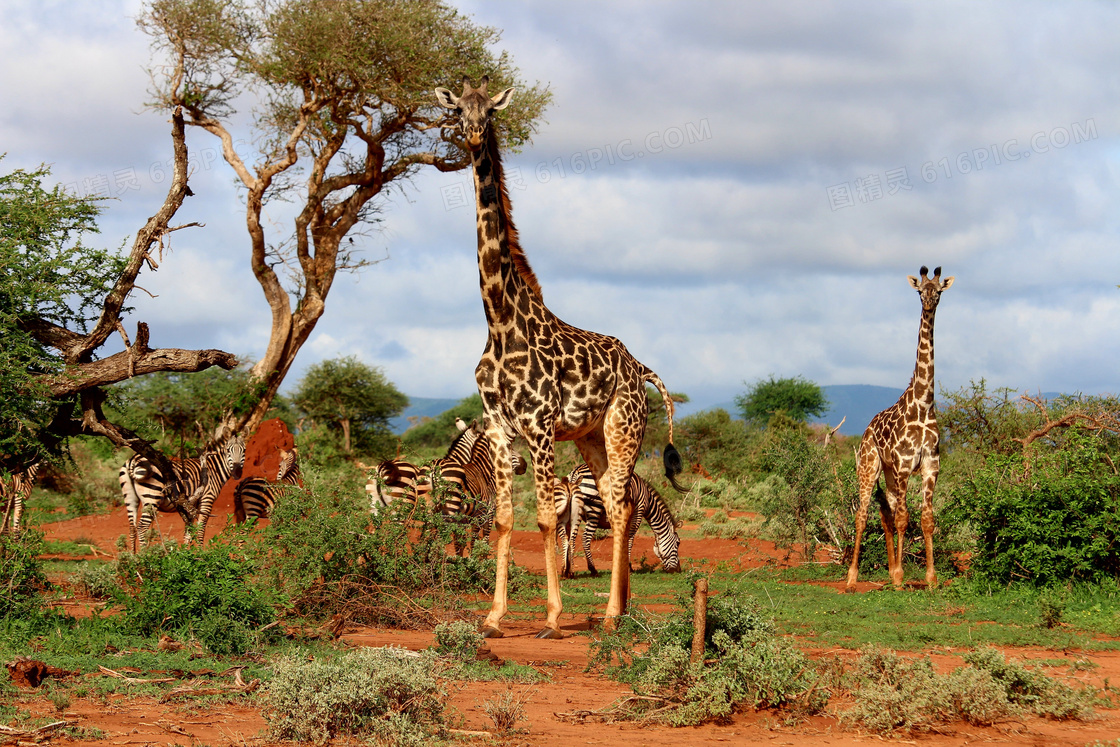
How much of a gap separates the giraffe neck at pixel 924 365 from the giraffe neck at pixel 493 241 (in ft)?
20.9

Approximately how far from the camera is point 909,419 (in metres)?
12.4

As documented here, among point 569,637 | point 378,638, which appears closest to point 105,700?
point 378,638

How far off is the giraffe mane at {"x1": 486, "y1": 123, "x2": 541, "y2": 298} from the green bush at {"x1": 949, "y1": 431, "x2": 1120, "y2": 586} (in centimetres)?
622

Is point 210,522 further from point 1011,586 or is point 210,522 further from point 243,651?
point 1011,586

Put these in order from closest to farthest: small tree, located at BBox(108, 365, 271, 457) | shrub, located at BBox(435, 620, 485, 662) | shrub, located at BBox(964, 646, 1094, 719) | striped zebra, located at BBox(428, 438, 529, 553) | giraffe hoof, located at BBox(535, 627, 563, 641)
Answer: shrub, located at BBox(964, 646, 1094, 719), shrub, located at BBox(435, 620, 485, 662), giraffe hoof, located at BBox(535, 627, 563, 641), striped zebra, located at BBox(428, 438, 529, 553), small tree, located at BBox(108, 365, 271, 457)

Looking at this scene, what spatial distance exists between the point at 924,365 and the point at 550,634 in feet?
23.1

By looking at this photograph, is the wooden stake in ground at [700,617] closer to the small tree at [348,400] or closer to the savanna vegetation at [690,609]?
the savanna vegetation at [690,609]

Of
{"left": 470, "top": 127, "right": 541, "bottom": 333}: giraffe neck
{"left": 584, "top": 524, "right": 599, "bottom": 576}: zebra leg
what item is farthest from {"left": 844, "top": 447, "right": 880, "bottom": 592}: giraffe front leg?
{"left": 470, "top": 127, "right": 541, "bottom": 333}: giraffe neck

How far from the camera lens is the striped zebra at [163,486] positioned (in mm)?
14758

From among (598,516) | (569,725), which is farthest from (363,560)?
(598,516)

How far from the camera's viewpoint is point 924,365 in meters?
12.7

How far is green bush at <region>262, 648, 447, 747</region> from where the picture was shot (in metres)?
4.93

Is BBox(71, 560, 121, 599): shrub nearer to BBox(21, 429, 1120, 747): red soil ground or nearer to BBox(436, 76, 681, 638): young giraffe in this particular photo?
BBox(436, 76, 681, 638): young giraffe

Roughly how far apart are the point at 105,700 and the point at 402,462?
908 cm
